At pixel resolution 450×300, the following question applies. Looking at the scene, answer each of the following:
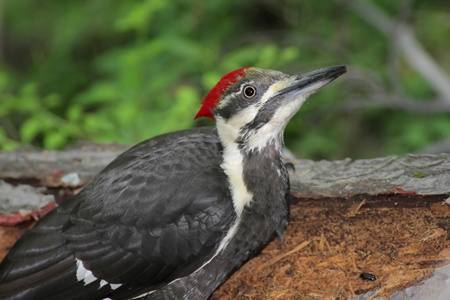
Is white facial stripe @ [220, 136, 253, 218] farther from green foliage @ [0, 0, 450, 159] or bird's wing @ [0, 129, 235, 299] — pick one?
green foliage @ [0, 0, 450, 159]

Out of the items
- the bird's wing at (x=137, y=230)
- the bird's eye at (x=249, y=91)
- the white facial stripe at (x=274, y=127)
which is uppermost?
the bird's eye at (x=249, y=91)

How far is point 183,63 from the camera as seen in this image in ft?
17.8

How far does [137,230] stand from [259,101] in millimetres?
848

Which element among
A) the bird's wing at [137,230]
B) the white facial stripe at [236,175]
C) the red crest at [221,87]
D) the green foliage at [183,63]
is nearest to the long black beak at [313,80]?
the red crest at [221,87]

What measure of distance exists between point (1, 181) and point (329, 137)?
3.40 meters

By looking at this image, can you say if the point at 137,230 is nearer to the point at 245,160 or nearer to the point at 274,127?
the point at 245,160

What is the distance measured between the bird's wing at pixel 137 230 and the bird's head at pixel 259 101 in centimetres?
20

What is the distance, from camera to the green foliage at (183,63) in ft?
16.3

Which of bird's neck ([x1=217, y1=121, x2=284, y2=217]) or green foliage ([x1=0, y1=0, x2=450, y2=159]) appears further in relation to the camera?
green foliage ([x1=0, y1=0, x2=450, y2=159])

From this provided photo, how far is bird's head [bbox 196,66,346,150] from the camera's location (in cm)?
295

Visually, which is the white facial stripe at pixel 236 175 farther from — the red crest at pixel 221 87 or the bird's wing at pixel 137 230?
the red crest at pixel 221 87

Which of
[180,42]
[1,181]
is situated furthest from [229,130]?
[180,42]

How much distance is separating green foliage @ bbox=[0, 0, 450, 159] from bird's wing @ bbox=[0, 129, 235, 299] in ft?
4.98

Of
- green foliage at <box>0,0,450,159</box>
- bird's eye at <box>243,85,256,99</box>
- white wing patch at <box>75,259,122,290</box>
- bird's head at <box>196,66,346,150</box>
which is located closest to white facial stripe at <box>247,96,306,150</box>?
bird's head at <box>196,66,346,150</box>
